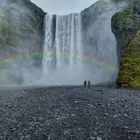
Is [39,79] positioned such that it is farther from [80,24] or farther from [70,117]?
[70,117]

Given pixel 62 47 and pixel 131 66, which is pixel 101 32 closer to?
pixel 62 47

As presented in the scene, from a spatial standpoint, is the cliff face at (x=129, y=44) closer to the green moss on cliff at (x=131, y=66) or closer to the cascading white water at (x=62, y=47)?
the green moss on cliff at (x=131, y=66)

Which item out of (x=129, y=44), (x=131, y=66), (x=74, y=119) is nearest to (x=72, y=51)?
(x=129, y=44)

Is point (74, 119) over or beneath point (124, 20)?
beneath

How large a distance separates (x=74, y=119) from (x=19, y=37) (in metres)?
64.5

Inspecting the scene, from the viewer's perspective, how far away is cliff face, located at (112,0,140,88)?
42000mm

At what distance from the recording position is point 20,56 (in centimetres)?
8212

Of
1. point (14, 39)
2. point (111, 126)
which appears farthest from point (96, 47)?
point (111, 126)

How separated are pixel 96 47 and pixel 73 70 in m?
8.84

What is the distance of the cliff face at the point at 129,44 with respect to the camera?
42.0 m

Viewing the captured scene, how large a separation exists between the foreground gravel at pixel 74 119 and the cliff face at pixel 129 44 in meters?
14.8

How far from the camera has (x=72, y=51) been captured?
83.6 metres

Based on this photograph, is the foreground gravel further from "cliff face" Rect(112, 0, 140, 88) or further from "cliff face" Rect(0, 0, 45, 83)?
"cliff face" Rect(0, 0, 45, 83)

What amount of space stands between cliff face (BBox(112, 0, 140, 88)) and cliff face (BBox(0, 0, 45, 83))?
90.2ft
